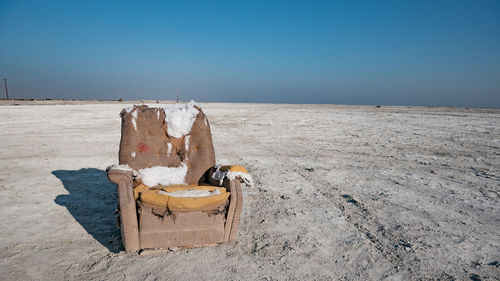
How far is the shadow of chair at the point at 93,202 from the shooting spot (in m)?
3.28

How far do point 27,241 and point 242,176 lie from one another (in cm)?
235

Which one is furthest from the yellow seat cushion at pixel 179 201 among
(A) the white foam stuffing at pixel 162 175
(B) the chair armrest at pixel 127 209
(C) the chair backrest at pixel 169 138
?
(C) the chair backrest at pixel 169 138

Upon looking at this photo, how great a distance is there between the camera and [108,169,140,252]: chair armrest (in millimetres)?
2734

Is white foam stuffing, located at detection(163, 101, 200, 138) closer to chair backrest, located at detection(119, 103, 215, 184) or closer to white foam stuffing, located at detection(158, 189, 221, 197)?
chair backrest, located at detection(119, 103, 215, 184)

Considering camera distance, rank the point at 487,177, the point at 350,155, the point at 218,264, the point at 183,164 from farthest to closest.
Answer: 1. the point at 350,155
2. the point at 487,177
3. the point at 183,164
4. the point at 218,264

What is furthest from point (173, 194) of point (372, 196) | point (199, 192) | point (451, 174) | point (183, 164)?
point (451, 174)

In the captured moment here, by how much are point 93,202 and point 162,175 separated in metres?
1.40

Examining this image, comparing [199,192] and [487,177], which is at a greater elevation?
[199,192]

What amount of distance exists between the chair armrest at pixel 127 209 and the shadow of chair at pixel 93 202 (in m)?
0.25

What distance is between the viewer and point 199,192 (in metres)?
2.94

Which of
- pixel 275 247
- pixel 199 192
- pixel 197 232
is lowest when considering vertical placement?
pixel 275 247

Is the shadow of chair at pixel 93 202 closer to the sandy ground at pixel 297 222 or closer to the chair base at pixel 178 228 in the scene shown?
the sandy ground at pixel 297 222

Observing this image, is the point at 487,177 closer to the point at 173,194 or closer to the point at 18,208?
the point at 173,194

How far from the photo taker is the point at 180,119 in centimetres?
380
